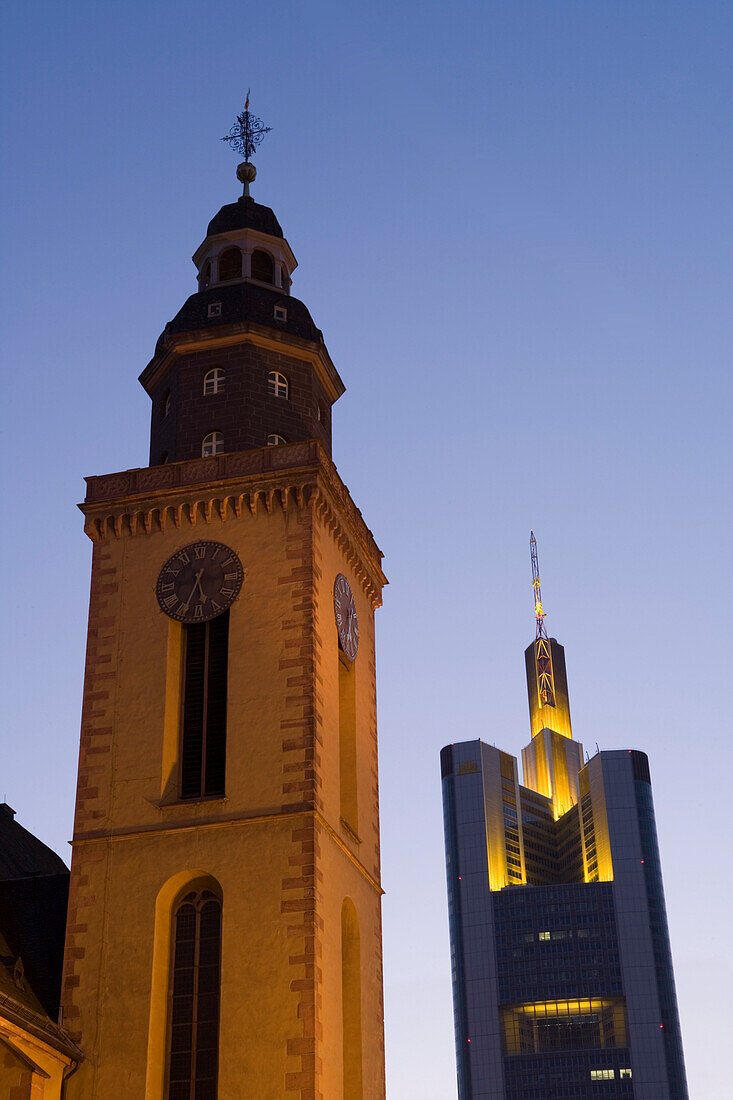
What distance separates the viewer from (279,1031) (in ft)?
99.1

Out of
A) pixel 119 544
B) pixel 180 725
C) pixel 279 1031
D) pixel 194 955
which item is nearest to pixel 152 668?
pixel 180 725

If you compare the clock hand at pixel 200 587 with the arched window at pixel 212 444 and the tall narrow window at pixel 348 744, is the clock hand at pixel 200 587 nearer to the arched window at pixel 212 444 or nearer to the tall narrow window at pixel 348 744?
the arched window at pixel 212 444

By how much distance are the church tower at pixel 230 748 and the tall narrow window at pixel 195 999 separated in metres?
0.04

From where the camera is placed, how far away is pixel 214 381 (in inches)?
1592

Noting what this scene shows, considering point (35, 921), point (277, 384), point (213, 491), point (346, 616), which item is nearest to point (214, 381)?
point (277, 384)

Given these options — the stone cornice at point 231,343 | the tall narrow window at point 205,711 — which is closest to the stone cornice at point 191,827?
the tall narrow window at point 205,711

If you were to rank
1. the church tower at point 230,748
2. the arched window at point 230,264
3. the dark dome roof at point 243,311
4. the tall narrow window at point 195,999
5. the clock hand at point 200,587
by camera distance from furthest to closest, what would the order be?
the arched window at point 230,264, the dark dome roof at point 243,311, the clock hand at point 200,587, the church tower at point 230,748, the tall narrow window at point 195,999

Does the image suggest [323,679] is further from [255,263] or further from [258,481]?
[255,263]

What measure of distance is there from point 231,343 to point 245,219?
20.1 feet

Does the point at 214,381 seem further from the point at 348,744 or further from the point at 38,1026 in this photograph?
the point at 38,1026

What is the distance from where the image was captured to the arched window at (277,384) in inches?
1599

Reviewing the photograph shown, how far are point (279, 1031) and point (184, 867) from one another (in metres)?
4.40

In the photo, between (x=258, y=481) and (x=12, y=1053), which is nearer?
(x=12, y=1053)

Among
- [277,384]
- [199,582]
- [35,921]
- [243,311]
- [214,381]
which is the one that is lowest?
[35,921]
